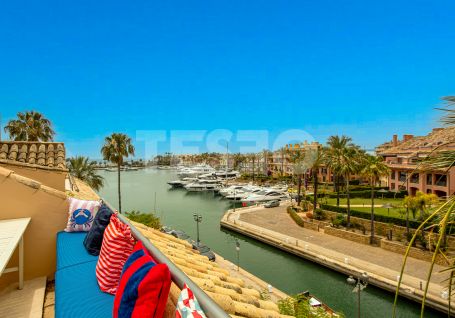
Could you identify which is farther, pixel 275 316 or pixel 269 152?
pixel 269 152

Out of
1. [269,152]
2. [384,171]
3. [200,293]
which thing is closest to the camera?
[200,293]

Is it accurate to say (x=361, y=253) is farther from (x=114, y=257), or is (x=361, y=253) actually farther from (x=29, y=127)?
(x=29, y=127)

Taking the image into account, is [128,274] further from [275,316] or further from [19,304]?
[19,304]

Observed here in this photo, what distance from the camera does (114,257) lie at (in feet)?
8.54

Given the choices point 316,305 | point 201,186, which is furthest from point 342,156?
point 201,186

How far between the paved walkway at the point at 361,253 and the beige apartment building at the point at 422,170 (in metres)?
4.47

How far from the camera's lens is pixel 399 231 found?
19.2 metres

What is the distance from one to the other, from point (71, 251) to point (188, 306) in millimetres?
3078

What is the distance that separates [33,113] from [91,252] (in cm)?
2667

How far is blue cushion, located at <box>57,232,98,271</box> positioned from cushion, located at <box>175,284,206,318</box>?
2.43 m

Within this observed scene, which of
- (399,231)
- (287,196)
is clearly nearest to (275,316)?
(399,231)

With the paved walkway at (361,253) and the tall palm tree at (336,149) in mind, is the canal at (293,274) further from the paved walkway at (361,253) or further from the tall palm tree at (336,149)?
the tall palm tree at (336,149)

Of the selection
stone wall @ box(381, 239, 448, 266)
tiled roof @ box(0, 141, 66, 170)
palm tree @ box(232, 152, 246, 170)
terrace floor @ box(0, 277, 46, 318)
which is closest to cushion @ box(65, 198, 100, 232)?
terrace floor @ box(0, 277, 46, 318)

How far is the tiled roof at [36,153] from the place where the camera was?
22.1 feet
